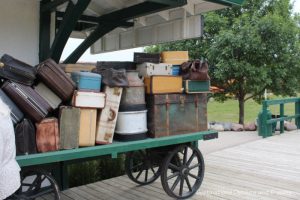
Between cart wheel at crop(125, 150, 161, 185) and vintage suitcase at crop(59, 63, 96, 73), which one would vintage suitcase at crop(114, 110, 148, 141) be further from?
cart wheel at crop(125, 150, 161, 185)

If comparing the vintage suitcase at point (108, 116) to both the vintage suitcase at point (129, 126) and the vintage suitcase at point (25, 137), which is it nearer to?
the vintage suitcase at point (129, 126)

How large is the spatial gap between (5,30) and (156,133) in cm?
264

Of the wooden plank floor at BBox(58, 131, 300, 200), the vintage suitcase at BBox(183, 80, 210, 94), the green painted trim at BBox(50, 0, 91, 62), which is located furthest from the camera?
the wooden plank floor at BBox(58, 131, 300, 200)

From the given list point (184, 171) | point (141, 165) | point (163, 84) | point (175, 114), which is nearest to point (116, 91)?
point (163, 84)

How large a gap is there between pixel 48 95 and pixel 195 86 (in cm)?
184

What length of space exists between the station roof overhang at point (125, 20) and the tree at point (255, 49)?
16.2 ft

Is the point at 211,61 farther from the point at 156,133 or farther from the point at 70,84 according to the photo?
the point at 70,84

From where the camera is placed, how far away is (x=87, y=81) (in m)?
3.71

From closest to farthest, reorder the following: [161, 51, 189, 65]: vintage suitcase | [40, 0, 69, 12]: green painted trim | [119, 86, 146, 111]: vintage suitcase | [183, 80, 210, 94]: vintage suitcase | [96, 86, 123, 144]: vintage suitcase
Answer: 1. [96, 86, 123, 144]: vintage suitcase
2. [119, 86, 146, 111]: vintage suitcase
3. [183, 80, 210, 94]: vintage suitcase
4. [161, 51, 189, 65]: vintage suitcase
5. [40, 0, 69, 12]: green painted trim

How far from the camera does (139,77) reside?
4312 millimetres

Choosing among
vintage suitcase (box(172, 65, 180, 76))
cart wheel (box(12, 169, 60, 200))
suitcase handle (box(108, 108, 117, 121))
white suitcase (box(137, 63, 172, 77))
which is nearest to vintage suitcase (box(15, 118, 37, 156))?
cart wheel (box(12, 169, 60, 200))

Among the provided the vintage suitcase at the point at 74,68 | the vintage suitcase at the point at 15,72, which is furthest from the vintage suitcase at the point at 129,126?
the vintage suitcase at the point at 15,72

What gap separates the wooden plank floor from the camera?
17.4 ft

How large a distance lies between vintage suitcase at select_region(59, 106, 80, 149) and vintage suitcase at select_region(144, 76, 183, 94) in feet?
3.22
